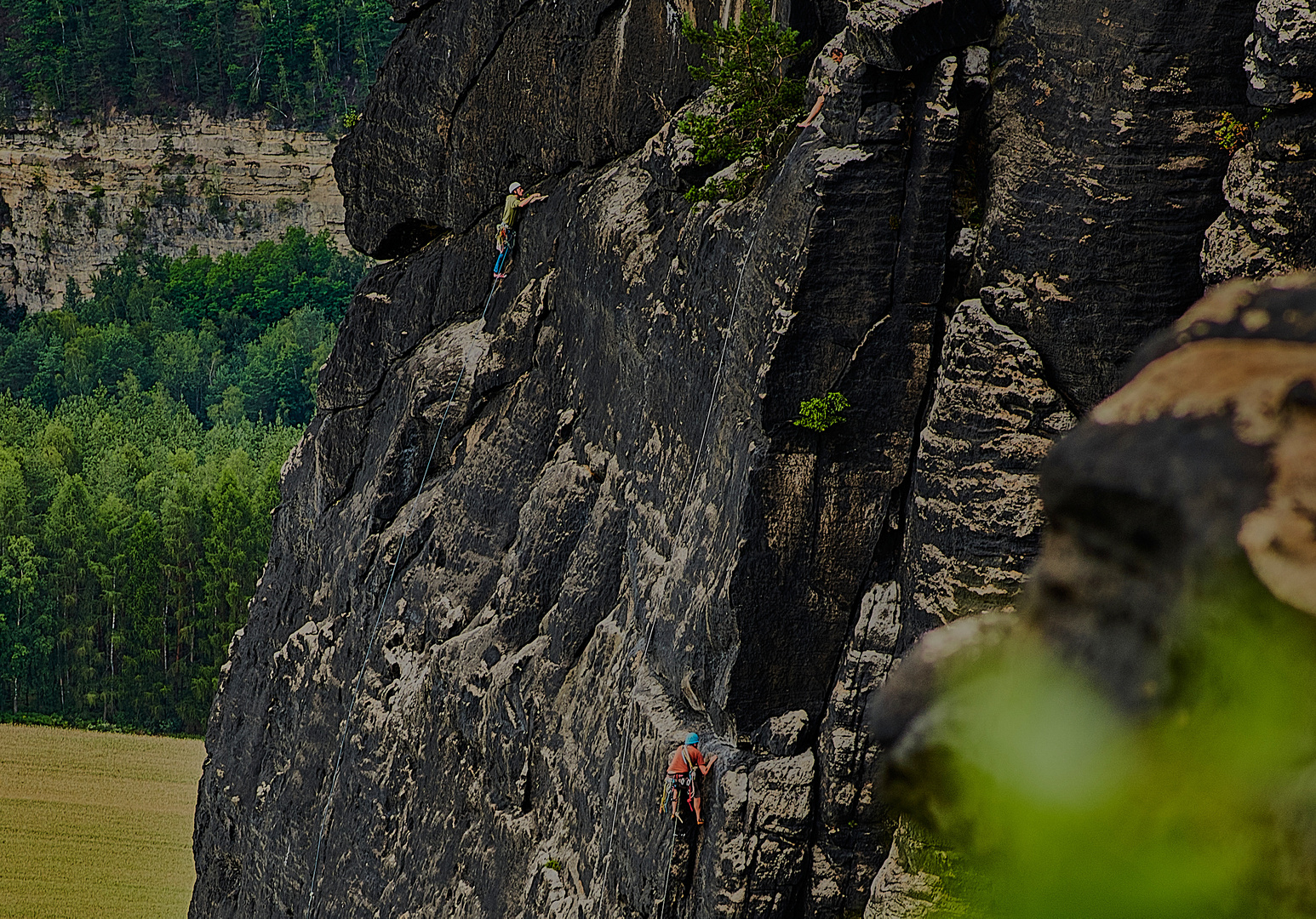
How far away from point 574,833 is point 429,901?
3.21m

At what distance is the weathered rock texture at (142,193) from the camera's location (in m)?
108

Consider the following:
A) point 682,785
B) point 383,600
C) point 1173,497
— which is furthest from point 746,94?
point 1173,497

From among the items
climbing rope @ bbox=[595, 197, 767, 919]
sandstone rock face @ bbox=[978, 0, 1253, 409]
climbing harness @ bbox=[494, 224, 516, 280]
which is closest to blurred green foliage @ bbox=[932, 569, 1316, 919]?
sandstone rock face @ bbox=[978, 0, 1253, 409]

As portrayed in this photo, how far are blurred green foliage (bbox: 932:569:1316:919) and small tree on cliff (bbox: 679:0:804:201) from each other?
1167cm

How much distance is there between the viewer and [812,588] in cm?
1300

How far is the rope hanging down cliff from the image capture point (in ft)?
63.9

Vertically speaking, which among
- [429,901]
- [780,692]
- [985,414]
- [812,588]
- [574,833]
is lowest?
[429,901]

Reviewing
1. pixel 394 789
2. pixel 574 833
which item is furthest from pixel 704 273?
pixel 394 789

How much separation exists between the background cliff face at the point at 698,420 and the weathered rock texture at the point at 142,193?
307 feet

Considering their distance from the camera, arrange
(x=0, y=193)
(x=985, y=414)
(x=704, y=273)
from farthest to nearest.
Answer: (x=0, y=193), (x=704, y=273), (x=985, y=414)

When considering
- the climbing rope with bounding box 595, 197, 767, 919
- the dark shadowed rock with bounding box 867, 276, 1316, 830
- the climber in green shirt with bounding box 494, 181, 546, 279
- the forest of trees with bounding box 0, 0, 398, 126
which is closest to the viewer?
the dark shadowed rock with bounding box 867, 276, 1316, 830

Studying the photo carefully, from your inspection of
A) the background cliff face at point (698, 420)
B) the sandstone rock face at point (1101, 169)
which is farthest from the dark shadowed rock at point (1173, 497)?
the sandstone rock face at point (1101, 169)

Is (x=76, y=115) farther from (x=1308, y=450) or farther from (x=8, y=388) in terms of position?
(x=1308, y=450)

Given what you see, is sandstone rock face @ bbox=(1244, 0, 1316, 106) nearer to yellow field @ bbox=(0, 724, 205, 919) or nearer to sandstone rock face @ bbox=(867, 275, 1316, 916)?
sandstone rock face @ bbox=(867, 275, 1316, 916)
